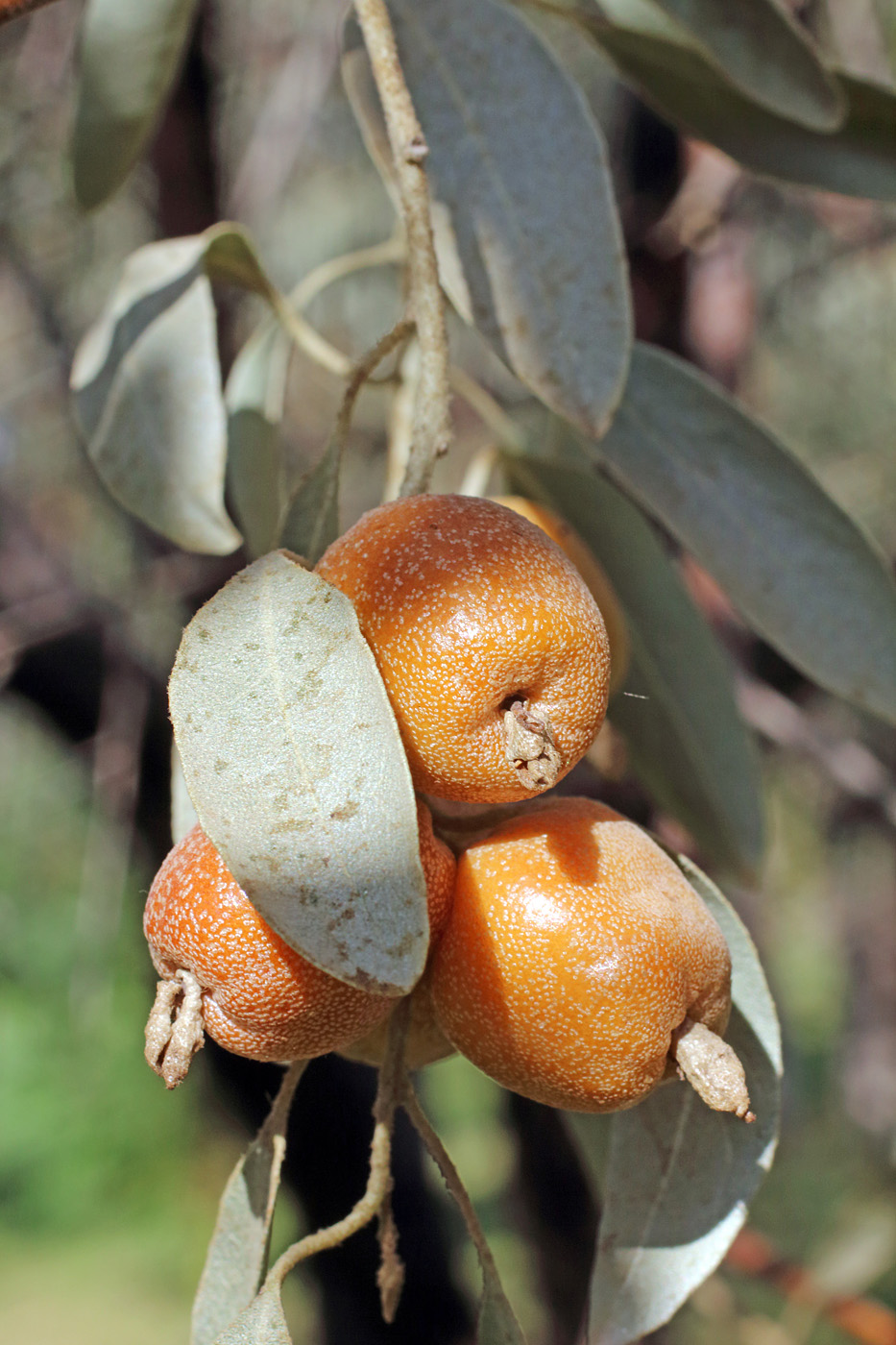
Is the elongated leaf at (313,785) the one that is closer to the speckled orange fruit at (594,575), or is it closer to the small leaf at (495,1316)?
the small leaf at (495,1316)

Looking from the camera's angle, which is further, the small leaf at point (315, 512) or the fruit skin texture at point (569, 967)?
the small leaf at point (315, 512)

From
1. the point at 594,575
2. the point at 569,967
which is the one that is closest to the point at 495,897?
the point at 569,967

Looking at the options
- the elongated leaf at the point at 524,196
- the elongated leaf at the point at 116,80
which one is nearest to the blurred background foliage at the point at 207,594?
the elongated leaf at the point at 116,80

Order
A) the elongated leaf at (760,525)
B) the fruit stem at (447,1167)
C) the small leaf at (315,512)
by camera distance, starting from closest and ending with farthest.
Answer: the fruit stem at (447,1167), the small leaf at (315,512), the elongated leaf at (760,525)

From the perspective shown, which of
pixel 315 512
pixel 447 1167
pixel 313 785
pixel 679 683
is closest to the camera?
pixel 313 785

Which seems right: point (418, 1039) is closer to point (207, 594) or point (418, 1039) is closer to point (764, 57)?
point (764, 57)

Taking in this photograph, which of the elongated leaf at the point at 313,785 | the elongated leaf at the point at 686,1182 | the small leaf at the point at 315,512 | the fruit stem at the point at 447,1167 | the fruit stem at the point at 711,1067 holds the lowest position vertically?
the elongated leaf at the point at 686,1182

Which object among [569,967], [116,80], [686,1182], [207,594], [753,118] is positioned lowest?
[207,594]
